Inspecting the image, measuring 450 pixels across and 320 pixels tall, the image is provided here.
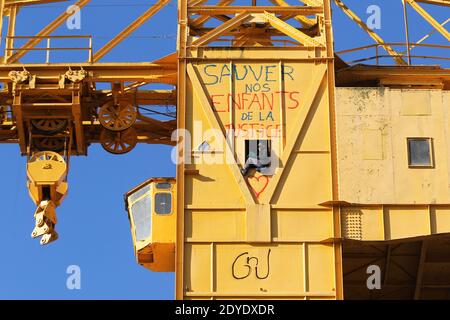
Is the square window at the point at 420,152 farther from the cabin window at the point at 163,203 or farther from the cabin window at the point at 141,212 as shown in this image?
the cabin window at the point at 141,212

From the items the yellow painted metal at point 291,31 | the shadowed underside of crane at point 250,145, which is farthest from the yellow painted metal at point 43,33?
the yellow painted metal at point 291,31

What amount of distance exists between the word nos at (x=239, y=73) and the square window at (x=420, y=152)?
13.3 ft

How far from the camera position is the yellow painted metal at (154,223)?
34.8 m

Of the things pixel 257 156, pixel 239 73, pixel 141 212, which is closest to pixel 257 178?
pixel 257 156

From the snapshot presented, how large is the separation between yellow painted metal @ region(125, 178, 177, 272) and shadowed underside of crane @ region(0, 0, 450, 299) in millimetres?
45

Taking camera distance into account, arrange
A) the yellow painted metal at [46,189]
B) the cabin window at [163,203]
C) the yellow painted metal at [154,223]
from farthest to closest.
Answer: the yellow painted metal at [46,189] < the cabin window at [163,203] < the yellow painted metal at [154,223]

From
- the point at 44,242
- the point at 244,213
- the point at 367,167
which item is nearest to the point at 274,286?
the point at 244,213

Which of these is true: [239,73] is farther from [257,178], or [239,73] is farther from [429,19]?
[429,19]

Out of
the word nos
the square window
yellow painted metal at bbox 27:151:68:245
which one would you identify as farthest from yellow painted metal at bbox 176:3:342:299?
yellow painted metal at bbox 27:151:68:245

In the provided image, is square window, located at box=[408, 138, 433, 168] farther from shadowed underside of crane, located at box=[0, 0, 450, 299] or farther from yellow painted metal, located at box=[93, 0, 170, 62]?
yellow painted metal, located at box=[93, 0, 170, 62]

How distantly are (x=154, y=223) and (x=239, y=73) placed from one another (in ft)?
16.7

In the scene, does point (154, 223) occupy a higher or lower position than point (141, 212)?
lower

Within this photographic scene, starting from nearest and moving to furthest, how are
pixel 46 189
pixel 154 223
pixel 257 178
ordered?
pixel 257 178 < pixel 154 223 < pixel 46 189

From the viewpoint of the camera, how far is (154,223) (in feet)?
114
